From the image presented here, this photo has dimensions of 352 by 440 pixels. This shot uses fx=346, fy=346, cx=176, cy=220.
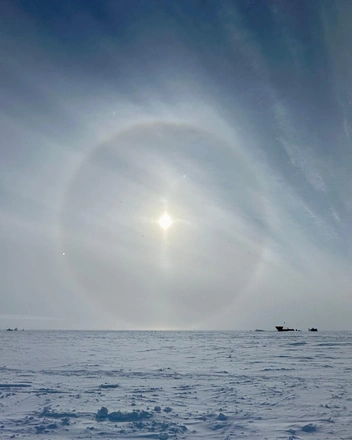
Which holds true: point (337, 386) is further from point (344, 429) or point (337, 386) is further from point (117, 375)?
point (117, 375)

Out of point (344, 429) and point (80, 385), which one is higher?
point (80, 385)

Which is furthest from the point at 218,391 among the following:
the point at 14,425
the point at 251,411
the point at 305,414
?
the point at 14,425

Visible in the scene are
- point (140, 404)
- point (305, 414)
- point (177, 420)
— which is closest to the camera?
point (177, 420)

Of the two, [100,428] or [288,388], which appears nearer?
[100,428]

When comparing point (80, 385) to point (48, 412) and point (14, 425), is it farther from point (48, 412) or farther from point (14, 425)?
point (14, 425)

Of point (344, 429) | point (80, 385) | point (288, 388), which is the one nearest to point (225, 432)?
point (344, 429)

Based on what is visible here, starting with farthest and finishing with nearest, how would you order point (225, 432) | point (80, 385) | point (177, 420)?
1. point (80, 385)
2. point (177, 420)
3. point (225, 432)

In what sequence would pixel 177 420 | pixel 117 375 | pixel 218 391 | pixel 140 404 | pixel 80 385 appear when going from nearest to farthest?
1. pixel 177 420
2. pixel 140 404
3. pixel 218 391
4. pixel 80 385
5. pixel 117 375

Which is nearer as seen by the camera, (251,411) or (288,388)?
(251,411)

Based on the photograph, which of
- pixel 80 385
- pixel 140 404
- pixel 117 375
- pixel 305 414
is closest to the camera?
pixel 305 414
